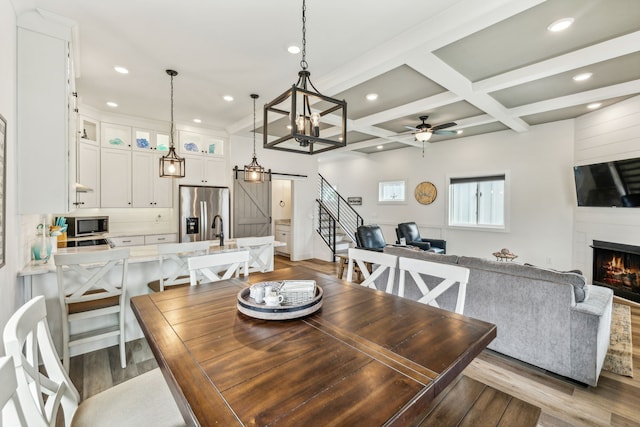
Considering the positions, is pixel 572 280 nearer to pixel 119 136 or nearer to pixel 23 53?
pixel 23 53

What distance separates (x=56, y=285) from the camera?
2549 millimetres

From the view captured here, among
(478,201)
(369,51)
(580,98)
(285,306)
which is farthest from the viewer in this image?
(478,201)

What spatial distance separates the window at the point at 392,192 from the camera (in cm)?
767

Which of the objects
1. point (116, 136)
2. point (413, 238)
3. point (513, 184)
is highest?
point (116, 136)

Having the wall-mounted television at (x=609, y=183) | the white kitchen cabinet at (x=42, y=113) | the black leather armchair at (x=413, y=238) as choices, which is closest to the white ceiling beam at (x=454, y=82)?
the wall-mounted television at (x=609, y=183)

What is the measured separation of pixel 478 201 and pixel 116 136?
7.41 m

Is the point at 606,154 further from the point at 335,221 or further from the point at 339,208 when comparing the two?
the point at 339,208

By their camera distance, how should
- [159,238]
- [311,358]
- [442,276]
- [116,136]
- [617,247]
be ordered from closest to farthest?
[311,358] < [442,276] < [617,247] < [116,136] < [159,238]

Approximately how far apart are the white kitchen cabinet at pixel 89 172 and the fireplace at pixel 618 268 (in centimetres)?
823

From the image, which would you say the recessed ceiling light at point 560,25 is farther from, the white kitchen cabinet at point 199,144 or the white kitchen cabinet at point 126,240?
the white kitchen cabinet at point 126,240

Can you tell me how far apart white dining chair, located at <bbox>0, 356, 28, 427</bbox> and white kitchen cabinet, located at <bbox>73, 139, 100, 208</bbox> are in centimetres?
478

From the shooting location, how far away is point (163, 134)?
18.0 ft

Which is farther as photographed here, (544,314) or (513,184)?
(513,184)

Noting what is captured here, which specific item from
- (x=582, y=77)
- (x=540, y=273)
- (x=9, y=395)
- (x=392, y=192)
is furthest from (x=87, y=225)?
(x=582, y=77)
